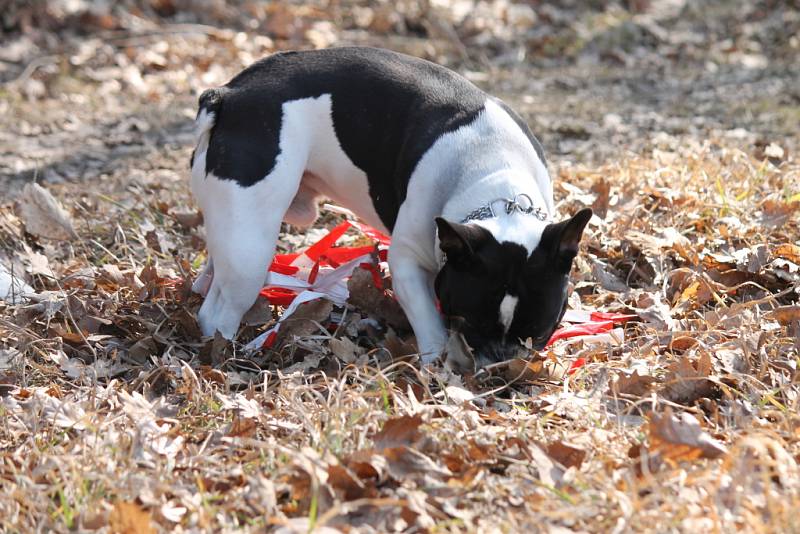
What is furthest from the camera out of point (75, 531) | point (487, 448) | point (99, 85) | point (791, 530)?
point (99, 85)

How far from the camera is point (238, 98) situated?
4.11 m

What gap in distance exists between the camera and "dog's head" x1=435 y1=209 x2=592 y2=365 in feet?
11.0

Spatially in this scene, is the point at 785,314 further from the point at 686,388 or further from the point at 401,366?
the point at 401,366

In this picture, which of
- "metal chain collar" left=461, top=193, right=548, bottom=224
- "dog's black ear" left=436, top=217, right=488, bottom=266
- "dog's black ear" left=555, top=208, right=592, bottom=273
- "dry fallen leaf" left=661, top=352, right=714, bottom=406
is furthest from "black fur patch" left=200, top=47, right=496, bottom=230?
"dry fallen leaf" left=661, top=352, right=714, bottom=406

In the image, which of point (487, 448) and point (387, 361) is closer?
point (487, 448)

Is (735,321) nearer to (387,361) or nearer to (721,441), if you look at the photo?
(721,441)

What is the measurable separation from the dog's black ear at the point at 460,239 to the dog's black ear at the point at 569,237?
0.85ft

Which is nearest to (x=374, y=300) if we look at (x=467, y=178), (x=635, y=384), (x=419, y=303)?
(x=419, y=303)

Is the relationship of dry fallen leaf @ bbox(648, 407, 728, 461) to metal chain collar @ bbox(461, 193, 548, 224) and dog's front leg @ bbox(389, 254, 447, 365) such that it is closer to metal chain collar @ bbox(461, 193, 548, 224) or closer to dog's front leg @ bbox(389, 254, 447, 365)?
metal chain collar @ bbox(461, 193, 548, 224)

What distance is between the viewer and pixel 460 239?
3.31 metres

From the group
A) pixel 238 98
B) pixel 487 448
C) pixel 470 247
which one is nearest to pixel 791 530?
pixel 487 448

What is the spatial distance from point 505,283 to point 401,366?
0.61 m

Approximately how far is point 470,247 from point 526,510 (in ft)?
3.34

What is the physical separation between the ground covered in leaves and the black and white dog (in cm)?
18
